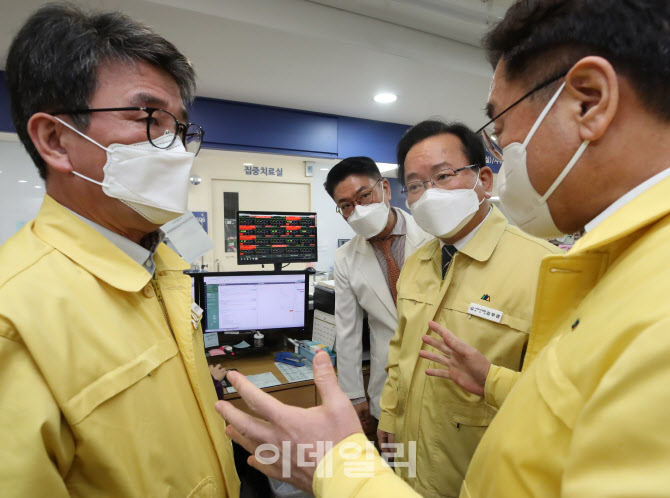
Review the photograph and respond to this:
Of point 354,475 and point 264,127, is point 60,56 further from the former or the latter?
point 264,127

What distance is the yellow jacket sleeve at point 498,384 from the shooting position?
3.09 ft

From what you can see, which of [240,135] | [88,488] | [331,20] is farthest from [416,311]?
[240,135]

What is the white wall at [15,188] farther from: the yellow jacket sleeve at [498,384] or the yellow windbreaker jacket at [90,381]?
the yellow jacket sleeve at [498,384]

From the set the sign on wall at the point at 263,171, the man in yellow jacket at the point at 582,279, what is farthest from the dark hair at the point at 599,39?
the sign on wall at the point at 263,171

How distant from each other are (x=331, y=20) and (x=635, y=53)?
6.81ft

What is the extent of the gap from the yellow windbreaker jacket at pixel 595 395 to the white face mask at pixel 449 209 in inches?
28.7

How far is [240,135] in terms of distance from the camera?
10.8 feet

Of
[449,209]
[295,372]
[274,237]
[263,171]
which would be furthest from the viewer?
[263,171]

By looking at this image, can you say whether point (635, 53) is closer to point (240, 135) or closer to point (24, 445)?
point (24, 445)

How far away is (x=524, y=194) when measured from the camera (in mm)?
736

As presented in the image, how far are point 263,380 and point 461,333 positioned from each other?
3.92 feet

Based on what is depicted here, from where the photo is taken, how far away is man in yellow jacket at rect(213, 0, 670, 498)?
0.35m

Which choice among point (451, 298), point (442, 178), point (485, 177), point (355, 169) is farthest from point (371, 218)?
point (451, 298)

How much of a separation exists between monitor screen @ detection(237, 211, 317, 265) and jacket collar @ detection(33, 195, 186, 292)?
160 cm
